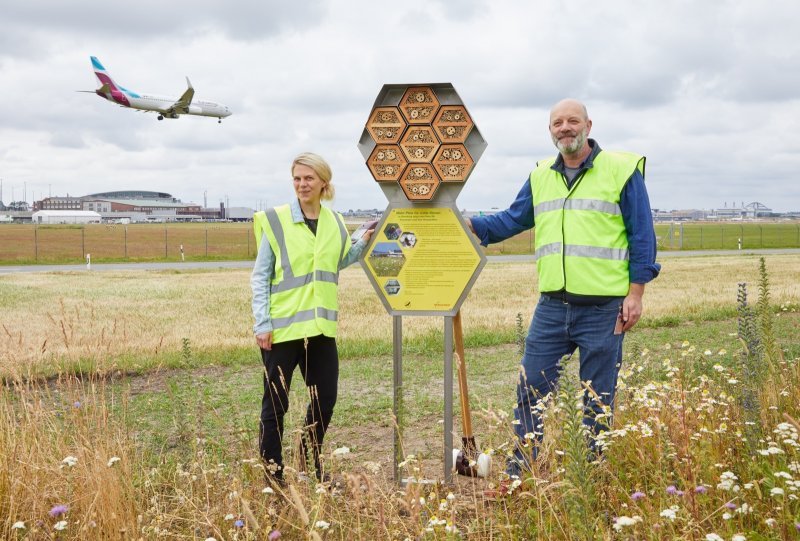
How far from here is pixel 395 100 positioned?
200 inches

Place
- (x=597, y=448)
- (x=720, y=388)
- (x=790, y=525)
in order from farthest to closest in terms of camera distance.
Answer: (x=720, y=388)
(x=597, y=448)
(x=790, y=525)

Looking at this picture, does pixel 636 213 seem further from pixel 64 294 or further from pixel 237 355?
pixel 64 294

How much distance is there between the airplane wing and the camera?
7331 cm

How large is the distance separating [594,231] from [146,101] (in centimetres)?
8184

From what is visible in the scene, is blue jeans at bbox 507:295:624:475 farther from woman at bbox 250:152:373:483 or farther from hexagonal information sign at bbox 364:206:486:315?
woman at bbox 250:152:373:483

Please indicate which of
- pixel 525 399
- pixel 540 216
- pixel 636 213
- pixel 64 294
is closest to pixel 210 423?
pixel 525 399

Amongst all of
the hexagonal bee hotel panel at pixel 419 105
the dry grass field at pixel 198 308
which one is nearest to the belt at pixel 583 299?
the hexagonal bee hotel panel at pixel 419 105

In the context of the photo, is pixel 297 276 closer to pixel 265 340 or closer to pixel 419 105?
pixel 265 340

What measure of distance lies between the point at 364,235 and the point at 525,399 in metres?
1.61

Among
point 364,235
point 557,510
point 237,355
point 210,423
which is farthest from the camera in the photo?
point 237,355

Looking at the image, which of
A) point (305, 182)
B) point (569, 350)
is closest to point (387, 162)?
point (305, 182)

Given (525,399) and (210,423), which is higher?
(525,399)

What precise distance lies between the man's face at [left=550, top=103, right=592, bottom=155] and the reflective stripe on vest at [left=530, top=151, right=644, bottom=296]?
185mm

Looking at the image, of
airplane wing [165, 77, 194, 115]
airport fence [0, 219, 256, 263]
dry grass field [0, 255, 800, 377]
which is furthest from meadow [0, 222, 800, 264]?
airplane wing [165, 77, 194, 115]
